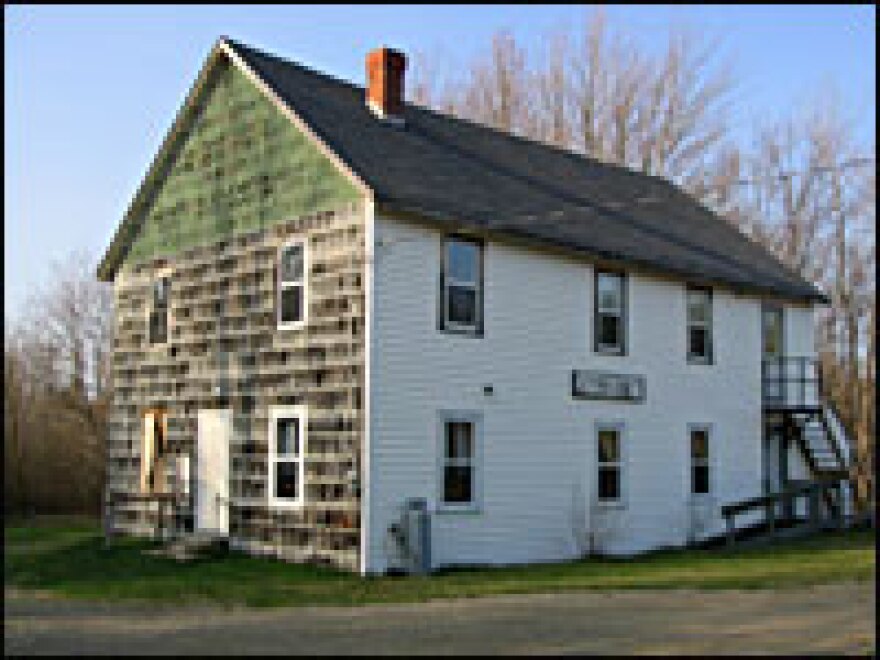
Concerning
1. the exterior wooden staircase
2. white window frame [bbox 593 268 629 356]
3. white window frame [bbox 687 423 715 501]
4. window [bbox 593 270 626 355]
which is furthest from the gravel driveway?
the exterior wooden staircase

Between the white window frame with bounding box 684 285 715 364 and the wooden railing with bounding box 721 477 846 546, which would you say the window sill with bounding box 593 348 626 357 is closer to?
the white window frame with bounding box 684 285 715 364

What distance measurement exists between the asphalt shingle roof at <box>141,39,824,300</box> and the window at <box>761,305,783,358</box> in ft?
1.81

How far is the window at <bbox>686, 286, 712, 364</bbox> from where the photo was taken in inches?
907

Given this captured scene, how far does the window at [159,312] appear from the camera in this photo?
21938mm

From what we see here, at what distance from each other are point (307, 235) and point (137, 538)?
7.75 m

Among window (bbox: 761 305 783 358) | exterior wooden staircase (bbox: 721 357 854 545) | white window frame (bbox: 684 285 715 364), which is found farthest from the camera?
window (bbox: 761 305 783 358)

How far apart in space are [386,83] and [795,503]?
13.9 m

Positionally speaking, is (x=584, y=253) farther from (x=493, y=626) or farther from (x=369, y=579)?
(x=493, y=626)

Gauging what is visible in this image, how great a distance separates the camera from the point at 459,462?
17984 mm

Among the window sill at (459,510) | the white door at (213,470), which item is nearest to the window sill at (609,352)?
the window sill at (459,510)

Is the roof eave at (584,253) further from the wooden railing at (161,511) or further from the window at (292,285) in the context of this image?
the wooden railing at (161,511)

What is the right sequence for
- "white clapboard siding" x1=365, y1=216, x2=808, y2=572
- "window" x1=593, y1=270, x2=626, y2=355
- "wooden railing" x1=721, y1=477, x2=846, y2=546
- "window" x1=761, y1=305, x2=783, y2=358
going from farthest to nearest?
"window" x1=761, y1=305, x2=783, y2=358 → "wooden railing" x1=721, y1=477, x2=846, y2=546 → "window" x1=593, y1=270, x2=626, y2=355 → "white clapboard siding" x1=365, y1=216, x2=808, y2=572

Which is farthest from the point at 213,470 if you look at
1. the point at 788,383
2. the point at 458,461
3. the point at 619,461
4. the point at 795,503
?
the point at 795,503

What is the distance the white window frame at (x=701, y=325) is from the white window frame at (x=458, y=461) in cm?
657
